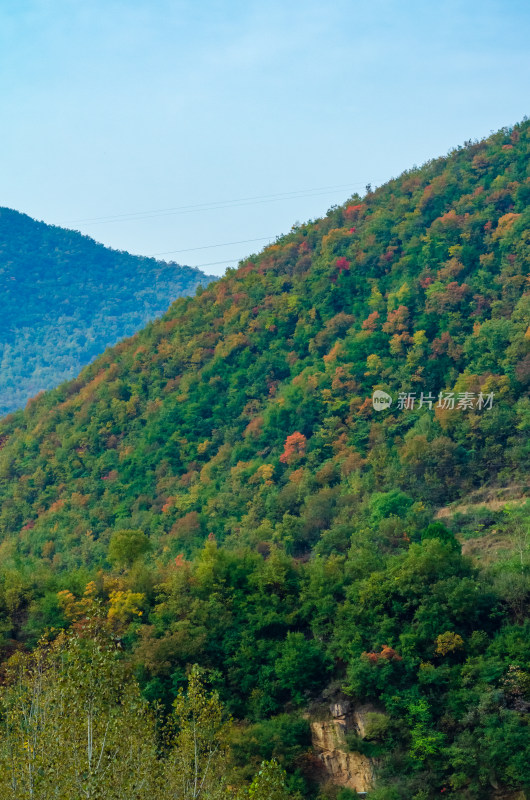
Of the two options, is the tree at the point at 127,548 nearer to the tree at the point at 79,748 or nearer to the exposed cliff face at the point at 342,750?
the exposed cliff face at the point at 342,750

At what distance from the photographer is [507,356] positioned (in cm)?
5272

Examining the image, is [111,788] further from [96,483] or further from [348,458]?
[96,483]

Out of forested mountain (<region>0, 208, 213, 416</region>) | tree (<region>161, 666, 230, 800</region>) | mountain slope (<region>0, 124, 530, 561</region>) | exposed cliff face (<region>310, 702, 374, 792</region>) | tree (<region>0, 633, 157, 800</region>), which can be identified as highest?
forested mountain (<region>0, 208, 213, 416</region>)

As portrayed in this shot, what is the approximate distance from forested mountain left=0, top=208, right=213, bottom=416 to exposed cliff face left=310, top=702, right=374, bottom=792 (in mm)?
105465

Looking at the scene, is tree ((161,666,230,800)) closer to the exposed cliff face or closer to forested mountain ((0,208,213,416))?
the exposed cliff face

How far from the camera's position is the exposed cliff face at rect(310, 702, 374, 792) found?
3388cm

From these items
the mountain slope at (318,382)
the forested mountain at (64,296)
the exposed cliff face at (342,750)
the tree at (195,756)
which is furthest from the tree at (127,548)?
the forested mountain at (64,296)

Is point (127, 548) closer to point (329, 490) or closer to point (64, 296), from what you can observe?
point (329, 490)

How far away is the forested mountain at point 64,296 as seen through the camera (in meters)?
145

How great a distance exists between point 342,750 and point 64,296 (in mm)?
132173

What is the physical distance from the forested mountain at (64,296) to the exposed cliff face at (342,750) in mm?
105465

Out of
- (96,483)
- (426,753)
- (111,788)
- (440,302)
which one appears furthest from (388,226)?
(111,788)

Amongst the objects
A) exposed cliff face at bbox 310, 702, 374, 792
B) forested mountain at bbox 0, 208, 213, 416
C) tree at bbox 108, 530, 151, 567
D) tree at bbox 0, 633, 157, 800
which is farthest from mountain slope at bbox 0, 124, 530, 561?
forested mountain at bbox 0, 208, 213, 416

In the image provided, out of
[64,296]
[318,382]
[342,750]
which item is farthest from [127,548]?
[64,296]
